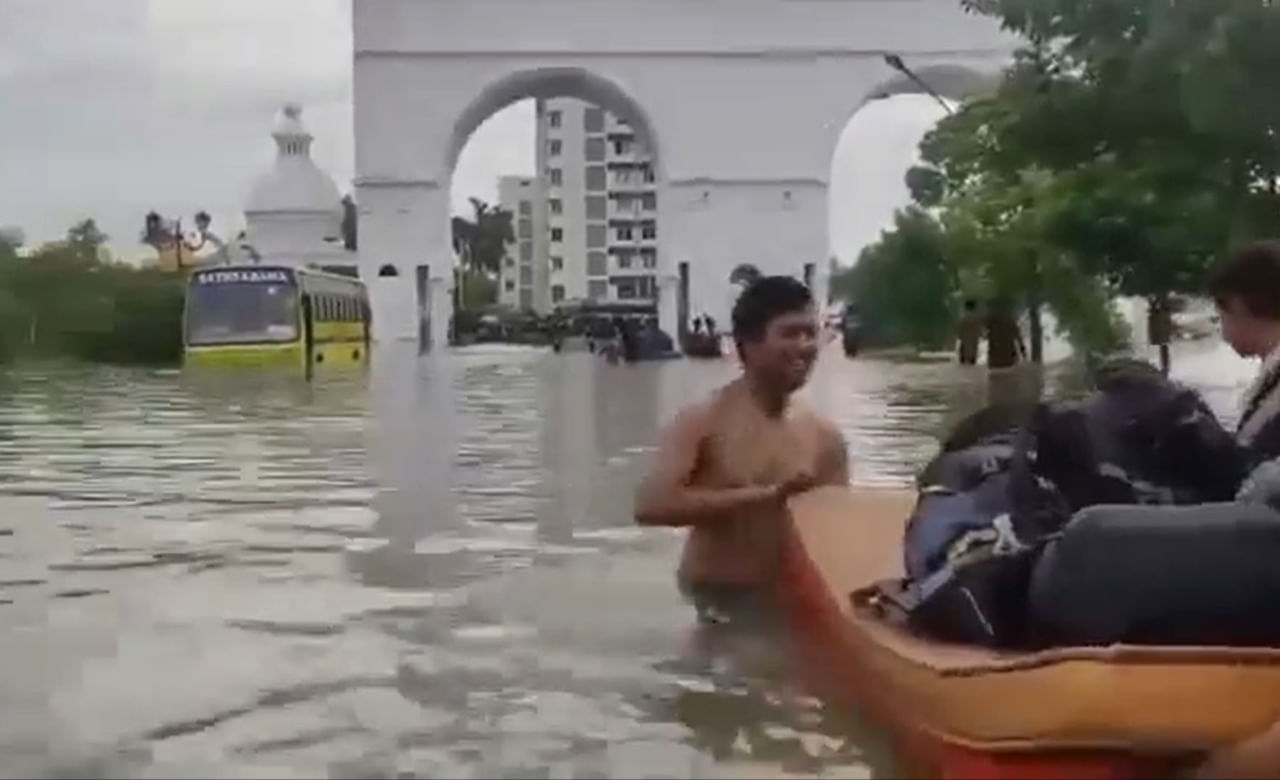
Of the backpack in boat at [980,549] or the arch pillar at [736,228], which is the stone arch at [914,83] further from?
the backpack in boat at [980,549]

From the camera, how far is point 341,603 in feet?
24.6

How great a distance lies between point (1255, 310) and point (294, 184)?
84.6 metres

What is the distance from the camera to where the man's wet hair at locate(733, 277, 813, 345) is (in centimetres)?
596

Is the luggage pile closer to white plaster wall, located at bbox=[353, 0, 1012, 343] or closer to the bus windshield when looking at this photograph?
the bus windshield

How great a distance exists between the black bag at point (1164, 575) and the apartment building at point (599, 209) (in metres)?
111

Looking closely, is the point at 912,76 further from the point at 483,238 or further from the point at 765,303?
the point at 483,238

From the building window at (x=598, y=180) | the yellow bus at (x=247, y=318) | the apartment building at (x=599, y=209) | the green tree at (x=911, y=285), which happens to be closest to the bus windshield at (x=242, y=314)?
the yellow bus at (x=247, y=318)

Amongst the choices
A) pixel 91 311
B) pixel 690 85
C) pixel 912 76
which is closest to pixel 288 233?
pixel 690 85

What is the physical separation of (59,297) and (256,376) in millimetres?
17757

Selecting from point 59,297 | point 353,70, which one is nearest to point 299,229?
point 353,70

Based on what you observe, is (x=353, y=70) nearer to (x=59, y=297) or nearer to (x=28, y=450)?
(x=59, y=297)

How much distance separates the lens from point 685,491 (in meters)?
6.26

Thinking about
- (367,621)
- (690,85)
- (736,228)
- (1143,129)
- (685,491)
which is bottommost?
(367,621)

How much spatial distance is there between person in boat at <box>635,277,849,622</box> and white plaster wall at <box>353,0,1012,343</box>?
49.3m
